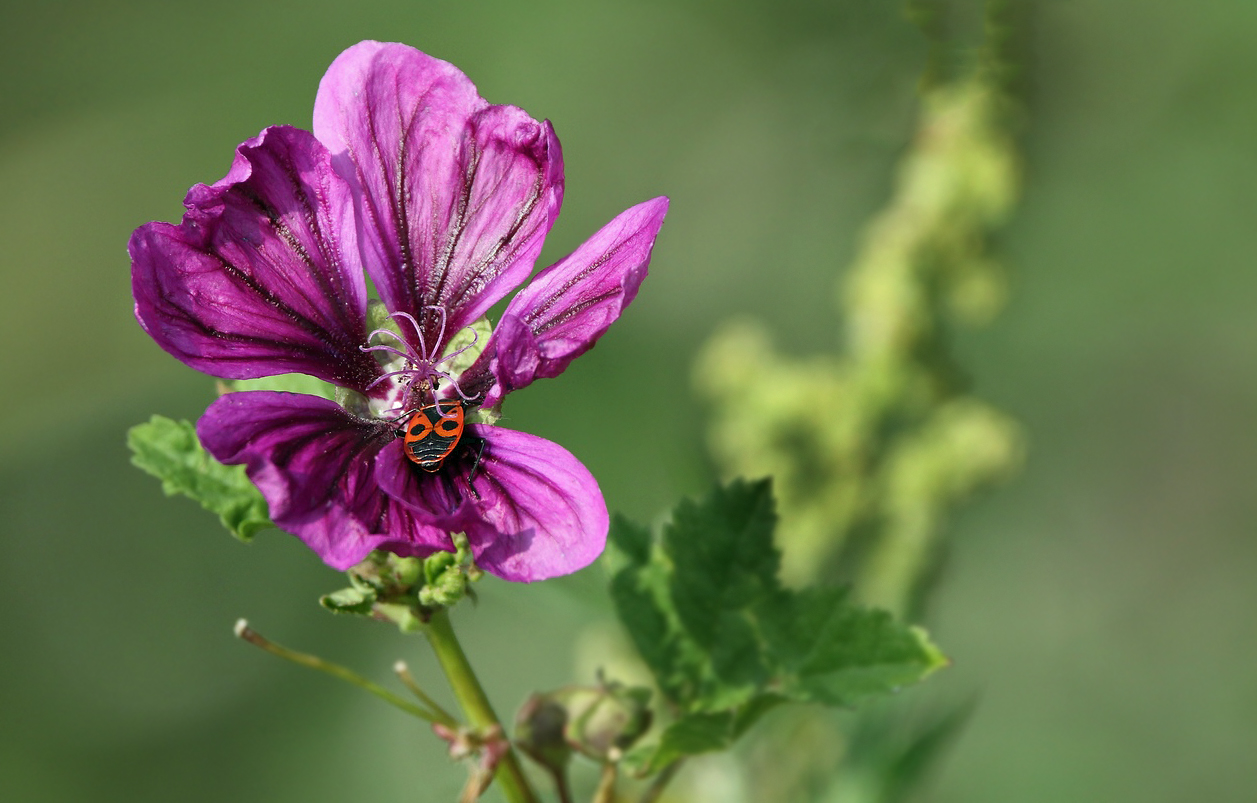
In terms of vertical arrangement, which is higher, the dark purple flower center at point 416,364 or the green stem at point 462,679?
the dark purple flower center at point 416,364

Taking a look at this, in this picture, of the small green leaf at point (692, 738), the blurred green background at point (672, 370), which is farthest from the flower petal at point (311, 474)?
the blurred green background at point (672, 370)

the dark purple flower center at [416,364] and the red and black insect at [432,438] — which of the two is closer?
the red and black insect at [432,438]

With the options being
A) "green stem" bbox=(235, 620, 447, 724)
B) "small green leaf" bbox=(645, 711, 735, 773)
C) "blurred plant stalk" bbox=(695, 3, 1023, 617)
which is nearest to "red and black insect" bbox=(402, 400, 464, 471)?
"green stem" bbox=(235, 620, 447, 724)

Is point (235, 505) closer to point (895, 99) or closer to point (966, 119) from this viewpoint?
point (966, 119)

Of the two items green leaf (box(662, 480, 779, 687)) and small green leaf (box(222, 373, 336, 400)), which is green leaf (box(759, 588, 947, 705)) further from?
small green leaf (box(222, 373, 336, 400))

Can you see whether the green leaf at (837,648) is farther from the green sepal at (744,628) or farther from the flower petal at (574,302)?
the flower petal at (574,302)

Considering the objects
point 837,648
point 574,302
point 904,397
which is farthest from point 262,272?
point 904,397

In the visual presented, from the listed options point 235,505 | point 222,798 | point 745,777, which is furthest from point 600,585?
point 222,798
